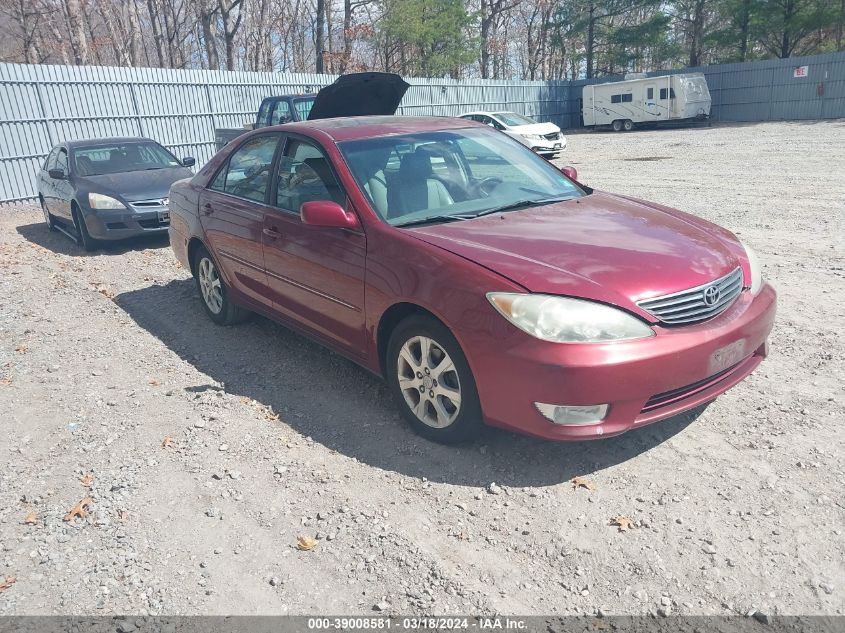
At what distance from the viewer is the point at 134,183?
959cm

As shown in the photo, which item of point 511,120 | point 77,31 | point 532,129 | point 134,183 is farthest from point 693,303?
point 77,31

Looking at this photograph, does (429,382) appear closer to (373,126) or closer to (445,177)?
(445,177)

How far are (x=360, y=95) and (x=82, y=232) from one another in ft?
14.4

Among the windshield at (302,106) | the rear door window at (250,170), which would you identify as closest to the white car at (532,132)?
the windshield at (302,106)

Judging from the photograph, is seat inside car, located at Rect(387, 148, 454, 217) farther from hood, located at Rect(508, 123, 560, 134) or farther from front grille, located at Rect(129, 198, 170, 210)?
hood, located at Rect(508, 123, 560, 134)

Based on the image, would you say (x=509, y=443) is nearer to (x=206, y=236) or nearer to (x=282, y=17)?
(x=206, y=236)

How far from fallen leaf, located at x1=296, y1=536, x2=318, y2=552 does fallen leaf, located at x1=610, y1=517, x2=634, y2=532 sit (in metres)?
1.34

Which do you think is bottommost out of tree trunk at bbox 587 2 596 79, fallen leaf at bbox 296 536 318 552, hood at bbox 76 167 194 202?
fallen leaf at bbox 296 536 318 552

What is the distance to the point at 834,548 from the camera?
277 cm

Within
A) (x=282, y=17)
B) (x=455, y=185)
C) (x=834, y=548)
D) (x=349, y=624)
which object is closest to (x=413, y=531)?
(x=349, y=624)

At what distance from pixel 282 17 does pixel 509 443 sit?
51.9 meters

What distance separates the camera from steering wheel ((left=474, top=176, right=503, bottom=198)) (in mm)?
4371

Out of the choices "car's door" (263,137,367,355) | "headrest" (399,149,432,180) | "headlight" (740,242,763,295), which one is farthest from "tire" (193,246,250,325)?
"headlight" (740,242,763,295)

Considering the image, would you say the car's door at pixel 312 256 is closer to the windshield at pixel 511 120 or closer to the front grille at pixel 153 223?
the front grille at pixel 153 223
